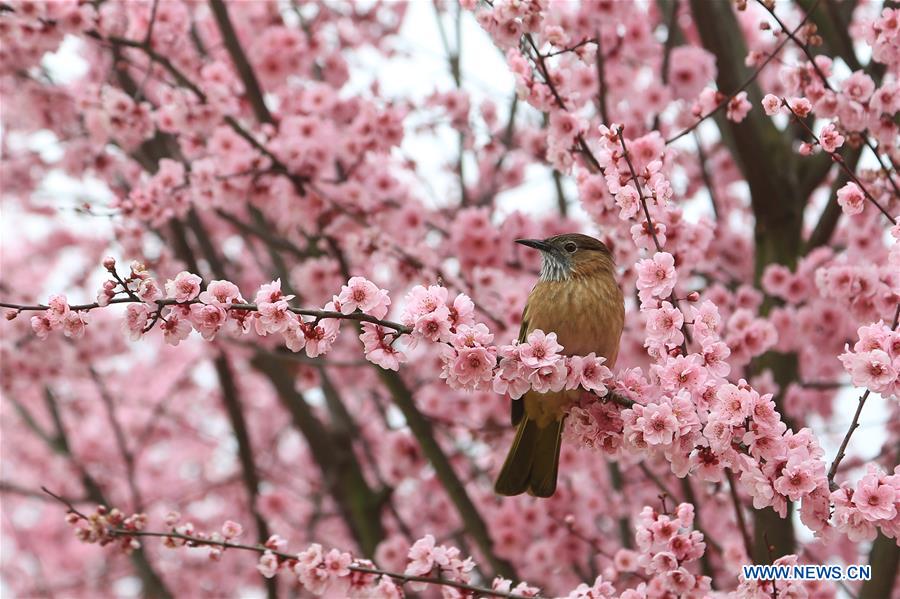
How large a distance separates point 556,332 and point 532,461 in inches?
19.5

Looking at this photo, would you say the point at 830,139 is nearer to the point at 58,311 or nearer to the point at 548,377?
the point at 548,377

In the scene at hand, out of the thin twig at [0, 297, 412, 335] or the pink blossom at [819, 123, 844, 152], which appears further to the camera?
the pink blossom at [819, 123, 844, 152]

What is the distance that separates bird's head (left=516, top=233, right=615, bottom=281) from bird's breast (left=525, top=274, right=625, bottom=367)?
0.10 meters

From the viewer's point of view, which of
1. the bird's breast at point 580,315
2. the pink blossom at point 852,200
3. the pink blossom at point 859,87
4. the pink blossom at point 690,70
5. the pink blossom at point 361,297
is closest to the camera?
the pink blossom at point 361,297

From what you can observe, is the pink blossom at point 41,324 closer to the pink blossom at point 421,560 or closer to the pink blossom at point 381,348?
the pink blossom at point 381,348

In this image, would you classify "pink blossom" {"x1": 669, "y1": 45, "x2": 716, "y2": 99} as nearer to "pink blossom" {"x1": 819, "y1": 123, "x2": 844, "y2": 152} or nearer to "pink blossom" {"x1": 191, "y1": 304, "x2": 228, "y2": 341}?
"pink blossom" {"x1": 819, "y1": 123, "x2": 844, "y2": 152}

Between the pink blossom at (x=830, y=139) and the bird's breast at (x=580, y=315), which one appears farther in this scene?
the bird's breast at (x=580, y=315)

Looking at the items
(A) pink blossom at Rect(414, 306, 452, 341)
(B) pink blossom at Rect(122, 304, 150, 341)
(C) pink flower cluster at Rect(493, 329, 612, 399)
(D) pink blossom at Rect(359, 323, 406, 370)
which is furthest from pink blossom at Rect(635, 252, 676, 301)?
(B) pink blossom at Rect(122, 304, 150, 341)

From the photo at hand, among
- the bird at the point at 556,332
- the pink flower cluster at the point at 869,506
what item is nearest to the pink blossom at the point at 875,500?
the pink flower cluster at the point at 869,506

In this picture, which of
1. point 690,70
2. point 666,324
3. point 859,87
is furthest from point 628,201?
point 690,70

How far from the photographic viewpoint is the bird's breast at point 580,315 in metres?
3.17

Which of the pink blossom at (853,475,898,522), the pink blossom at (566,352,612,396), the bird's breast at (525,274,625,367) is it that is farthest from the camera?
the bird's breast at (525,274,625,367)

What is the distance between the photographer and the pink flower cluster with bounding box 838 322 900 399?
230 centimetres

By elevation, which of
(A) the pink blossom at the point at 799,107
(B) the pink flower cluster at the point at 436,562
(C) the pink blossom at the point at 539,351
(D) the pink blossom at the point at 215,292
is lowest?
(B) the pink flower cluster at the point at 436,562
